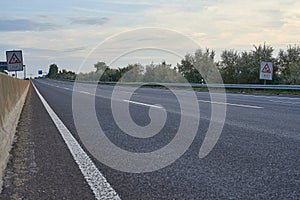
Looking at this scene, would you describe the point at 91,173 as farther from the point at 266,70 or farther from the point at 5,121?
the point at 266,70

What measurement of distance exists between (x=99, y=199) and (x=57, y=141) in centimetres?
321

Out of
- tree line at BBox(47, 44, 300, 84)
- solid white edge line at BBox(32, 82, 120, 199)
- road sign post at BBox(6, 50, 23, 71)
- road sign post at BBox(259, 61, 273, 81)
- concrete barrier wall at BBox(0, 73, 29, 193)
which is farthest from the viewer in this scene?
tree line at BBox(47, 44, 300, 84)

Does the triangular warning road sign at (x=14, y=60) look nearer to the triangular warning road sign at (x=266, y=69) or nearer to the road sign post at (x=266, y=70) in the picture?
the road sign post at (x=266, y=70)

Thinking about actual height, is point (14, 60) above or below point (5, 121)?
above

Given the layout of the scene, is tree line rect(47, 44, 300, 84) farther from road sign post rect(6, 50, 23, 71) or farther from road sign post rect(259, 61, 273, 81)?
road sign post rect(6, 50, 23, 71)

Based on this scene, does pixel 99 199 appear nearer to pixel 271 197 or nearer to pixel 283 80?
pixel 271 197

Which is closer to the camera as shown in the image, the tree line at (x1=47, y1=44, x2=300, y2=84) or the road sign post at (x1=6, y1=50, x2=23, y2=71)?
the road sign post at (x1=6, y1=50, x2=23, y2=71)

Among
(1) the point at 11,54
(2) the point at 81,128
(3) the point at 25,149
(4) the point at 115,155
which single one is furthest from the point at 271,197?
(1) the point at 11,54

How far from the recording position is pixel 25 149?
543 cm

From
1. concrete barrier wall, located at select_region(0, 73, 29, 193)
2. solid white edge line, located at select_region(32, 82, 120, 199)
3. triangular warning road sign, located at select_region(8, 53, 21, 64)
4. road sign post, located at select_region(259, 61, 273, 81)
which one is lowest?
solid white edge line, located at select_region(32, 82, 120, 199)

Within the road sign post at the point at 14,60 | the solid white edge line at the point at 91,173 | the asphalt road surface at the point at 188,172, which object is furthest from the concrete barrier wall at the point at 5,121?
the road sign post at the point at 14,60

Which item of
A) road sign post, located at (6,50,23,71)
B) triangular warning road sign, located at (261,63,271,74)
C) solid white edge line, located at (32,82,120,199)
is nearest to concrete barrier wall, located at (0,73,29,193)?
solid white edge line, located at (32,82,120,199)

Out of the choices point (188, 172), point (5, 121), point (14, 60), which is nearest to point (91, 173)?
point (188, 172)

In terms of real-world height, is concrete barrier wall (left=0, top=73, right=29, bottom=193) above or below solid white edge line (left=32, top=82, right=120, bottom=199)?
above
